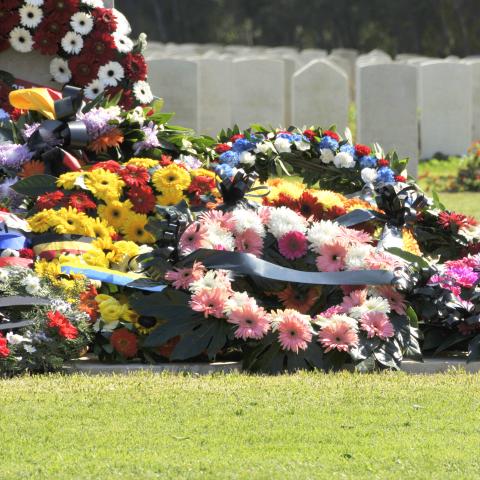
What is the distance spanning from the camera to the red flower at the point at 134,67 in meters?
9.50

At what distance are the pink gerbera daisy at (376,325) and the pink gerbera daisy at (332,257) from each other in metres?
0.36

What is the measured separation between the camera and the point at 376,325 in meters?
5.76

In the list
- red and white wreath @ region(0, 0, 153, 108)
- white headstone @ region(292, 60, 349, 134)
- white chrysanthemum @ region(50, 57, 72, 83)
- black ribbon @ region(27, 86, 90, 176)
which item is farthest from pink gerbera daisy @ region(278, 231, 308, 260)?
white headstone @ region(292, 60, 349, 134)

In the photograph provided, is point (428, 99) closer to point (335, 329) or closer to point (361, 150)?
point (361, 150)

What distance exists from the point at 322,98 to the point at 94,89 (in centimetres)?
664

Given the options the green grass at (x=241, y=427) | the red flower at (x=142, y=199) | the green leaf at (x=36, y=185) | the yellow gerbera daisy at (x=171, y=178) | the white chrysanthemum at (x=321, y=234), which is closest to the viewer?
the green grass at (x=241, y=427)

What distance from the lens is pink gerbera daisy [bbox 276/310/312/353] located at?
561 cm

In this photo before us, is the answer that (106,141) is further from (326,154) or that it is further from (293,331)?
(293,331)

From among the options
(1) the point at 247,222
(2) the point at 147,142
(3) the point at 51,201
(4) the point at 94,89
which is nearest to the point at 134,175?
(3) the point at 51,201

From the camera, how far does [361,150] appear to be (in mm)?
7914

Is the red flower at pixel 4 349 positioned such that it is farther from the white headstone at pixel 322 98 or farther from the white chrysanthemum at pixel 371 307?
the white headstone at pixel 322 98

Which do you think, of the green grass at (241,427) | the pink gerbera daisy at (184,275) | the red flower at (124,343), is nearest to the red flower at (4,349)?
the green grass at (241,427)

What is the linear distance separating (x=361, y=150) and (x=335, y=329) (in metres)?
2.46

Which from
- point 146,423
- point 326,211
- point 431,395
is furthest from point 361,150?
Result: point 146,423
